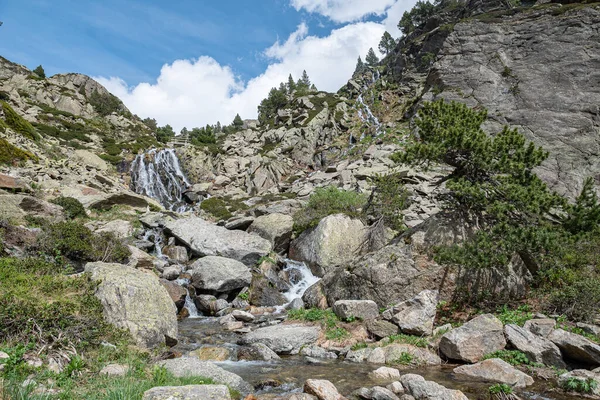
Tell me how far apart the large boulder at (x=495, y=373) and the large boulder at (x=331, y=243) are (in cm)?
1081

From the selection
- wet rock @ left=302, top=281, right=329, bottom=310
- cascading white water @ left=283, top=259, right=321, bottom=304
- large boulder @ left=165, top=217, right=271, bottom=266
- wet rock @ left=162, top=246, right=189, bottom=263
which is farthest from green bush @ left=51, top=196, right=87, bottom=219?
wet rock @ left=302, top=281, right=329, bottom=310

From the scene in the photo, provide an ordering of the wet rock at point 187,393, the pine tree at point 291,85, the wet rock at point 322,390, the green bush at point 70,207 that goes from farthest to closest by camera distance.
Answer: the pine tree at point 291,85 < the green bush at point 70,207 < the wet rock at point 322,390 < the wet rock at point 187,393

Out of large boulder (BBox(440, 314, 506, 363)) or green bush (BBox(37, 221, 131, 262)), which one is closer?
large boulder (BBox(440, 314, 506, 363))

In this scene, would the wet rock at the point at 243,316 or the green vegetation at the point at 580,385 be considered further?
the wet rock at the point at 243,316

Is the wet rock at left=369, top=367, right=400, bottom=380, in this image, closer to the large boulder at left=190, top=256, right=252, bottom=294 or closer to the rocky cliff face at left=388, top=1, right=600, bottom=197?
the large boulder at left=190, top=256, right=252, bottom=294

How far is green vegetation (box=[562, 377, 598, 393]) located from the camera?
22.5ft

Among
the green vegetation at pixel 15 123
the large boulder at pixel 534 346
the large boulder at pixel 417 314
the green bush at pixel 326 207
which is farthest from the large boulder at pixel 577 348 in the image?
the green vegetation at pixel 15 123

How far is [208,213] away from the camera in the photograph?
35.6 metres

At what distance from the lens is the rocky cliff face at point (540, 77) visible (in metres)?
31.9

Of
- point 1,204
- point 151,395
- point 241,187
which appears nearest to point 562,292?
point 151,395

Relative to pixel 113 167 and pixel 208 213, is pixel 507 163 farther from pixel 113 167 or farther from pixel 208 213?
pixel 113 167

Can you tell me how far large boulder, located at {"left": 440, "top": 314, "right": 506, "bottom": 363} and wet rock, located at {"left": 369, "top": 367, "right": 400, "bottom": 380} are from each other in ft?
5.88

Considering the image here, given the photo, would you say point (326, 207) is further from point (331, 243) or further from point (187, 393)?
point (187, 393)

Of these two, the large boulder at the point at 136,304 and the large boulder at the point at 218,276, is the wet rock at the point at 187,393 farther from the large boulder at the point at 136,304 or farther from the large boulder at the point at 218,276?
the large boulder at the point at 218,276
